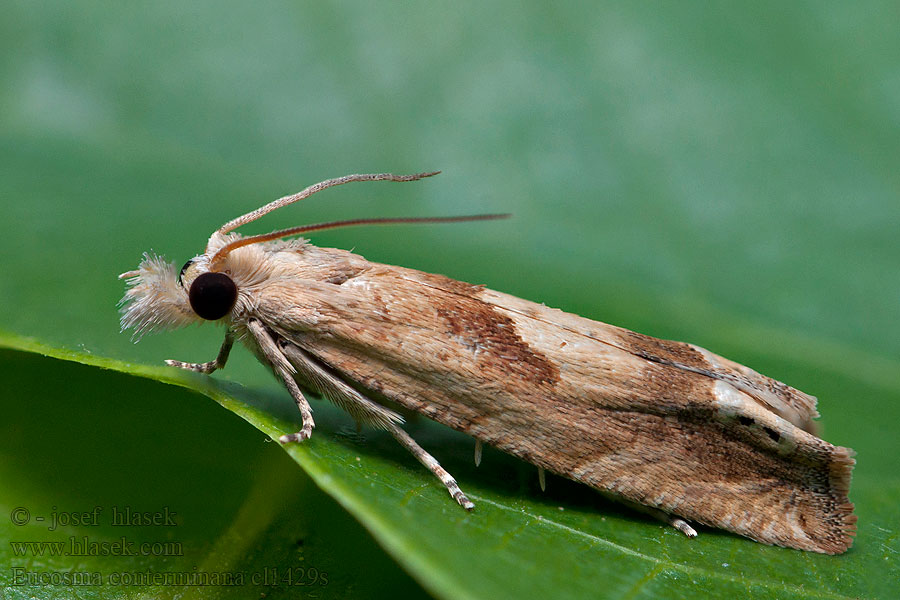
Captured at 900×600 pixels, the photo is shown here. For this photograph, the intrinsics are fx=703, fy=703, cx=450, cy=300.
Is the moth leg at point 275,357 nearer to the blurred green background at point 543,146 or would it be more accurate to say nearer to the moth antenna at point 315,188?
the moth antenna at point 315,188

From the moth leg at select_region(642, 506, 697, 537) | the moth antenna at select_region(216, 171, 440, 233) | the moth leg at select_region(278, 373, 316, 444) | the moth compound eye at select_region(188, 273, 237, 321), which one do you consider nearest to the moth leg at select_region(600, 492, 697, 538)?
the moth leg at select_region(642, 506, 697, 537)

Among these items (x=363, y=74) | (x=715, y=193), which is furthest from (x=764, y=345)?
(x=363, y=74)

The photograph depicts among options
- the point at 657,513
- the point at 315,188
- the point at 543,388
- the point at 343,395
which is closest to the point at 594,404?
the point at 543,388

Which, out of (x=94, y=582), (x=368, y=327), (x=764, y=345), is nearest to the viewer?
(x=94, y=582)

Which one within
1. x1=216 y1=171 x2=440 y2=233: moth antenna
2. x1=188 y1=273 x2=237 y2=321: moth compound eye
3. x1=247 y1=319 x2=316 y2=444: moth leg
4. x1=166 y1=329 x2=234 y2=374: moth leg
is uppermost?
x1=216 y1=171 x2=440 y2=233: moth antenna

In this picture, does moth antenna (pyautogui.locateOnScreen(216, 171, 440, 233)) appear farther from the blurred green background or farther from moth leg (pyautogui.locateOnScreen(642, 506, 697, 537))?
moth leg (pyautogui.locateOnScreen(642, 506, 697, 537))

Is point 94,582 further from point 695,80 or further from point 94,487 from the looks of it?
point 695,80

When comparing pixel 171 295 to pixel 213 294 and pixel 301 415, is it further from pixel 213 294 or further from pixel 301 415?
pixel 301 415

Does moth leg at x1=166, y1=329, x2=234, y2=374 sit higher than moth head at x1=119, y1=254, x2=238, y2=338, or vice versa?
moth head at x1=119, y1=254, x2=238, y2=338
